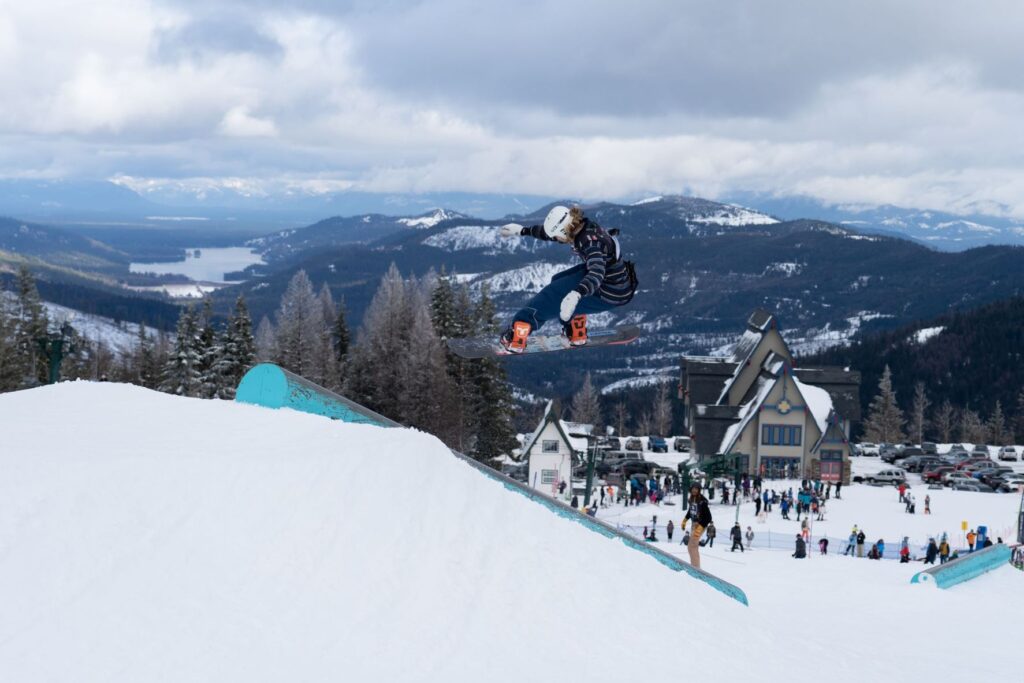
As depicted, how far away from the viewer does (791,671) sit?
12203mm

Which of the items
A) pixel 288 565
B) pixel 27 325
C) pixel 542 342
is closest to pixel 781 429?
pixel 27 325

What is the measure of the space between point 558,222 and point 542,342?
2.19m

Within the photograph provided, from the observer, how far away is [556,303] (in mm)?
12320

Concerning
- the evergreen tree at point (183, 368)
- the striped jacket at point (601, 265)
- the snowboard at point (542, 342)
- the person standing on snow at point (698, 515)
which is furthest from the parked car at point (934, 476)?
the striped jacket at point (601, 265)

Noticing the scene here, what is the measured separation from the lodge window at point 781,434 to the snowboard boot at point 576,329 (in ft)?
156

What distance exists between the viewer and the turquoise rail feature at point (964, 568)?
71.7ft

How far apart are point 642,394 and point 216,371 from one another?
313 ft

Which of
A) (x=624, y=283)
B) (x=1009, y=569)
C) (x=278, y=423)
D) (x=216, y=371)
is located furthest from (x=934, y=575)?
(x=216, y=371)

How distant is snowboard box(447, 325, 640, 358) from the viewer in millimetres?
13141

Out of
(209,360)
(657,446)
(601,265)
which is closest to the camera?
(601,265)

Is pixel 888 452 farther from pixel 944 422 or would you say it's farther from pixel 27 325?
pixel 27 325

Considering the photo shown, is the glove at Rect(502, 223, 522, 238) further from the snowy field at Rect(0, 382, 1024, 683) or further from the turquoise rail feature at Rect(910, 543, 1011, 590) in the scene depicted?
the turquoise rail feature at Rect(910, 543, 1011, 590)

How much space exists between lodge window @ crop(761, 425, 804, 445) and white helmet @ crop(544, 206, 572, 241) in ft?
160

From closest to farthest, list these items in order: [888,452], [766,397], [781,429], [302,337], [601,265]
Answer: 1. [601,265]
2. [766,397]
3. [781,429]
4. [302,337]
5. [888,452]
